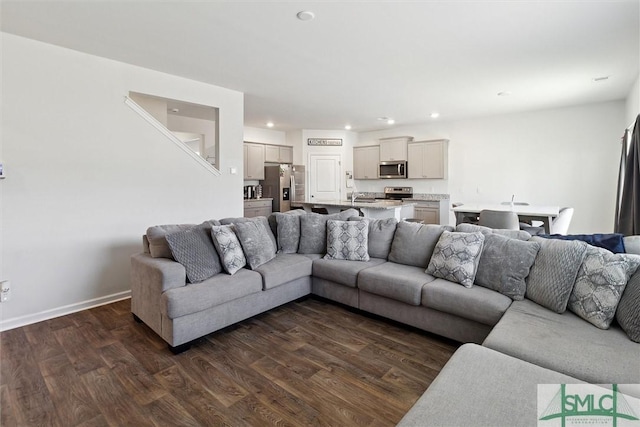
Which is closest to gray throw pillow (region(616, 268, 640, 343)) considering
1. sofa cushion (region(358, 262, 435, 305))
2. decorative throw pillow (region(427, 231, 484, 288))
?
decorative throw pillow (region(427, 231, 484, 288))

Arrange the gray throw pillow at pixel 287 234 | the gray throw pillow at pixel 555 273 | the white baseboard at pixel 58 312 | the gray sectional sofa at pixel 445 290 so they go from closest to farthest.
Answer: the gray sectional sofa at pixel 445 290 < the gray throw pillow at pixel 555 273 < the white baseboard at pixel 58 312 < the gray throw pillow at pixel 287 234

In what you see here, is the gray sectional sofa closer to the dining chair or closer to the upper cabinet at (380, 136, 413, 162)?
the dining chair

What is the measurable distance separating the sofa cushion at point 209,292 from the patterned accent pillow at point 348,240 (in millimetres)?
937

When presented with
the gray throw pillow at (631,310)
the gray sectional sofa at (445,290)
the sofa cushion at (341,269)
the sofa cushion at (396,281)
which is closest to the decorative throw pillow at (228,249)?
the gray sectional sofa at (445,290)

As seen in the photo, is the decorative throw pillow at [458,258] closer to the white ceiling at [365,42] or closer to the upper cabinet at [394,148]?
the white ceiling at [365,42]

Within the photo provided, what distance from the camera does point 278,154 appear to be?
320 inches

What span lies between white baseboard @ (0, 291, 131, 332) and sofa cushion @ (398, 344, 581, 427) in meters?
3.66

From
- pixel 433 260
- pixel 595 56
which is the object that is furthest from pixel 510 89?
pixel 433 260

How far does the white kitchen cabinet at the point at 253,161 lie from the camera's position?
740cm

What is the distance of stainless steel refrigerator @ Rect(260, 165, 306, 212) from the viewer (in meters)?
7.53

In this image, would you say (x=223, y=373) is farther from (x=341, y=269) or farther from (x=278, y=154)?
(x=278, y=154)

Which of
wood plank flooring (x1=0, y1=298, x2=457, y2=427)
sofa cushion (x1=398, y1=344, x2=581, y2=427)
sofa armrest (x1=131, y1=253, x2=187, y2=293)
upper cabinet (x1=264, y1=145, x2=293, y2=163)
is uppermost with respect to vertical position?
upper cabinet (x1=264, y1=145, x2=293, y2=163)

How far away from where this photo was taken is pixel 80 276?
3416mm

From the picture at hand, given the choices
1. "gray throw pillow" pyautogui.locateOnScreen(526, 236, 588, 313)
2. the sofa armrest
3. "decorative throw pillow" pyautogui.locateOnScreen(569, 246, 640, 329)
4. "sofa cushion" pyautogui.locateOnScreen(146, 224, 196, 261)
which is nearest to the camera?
"decorative throw pillow" pyautogui.locateOnScreen(569, 246, 640, 329)
